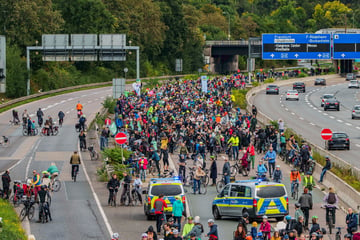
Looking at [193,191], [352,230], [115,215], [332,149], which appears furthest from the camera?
[332,149]

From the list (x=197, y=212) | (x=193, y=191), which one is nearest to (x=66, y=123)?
(x=193, y=191)

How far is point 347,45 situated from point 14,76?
3786 centimetres

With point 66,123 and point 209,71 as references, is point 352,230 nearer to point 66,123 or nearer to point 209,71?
point 66,123

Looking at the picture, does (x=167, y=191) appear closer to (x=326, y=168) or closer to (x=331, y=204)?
(x=331, y=204)

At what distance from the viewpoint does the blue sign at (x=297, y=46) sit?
3792 inches

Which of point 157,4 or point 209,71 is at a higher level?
point 157,4

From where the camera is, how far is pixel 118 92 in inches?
2721

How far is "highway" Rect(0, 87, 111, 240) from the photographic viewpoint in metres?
28.3

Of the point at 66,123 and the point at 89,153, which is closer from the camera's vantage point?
the point at 89,153

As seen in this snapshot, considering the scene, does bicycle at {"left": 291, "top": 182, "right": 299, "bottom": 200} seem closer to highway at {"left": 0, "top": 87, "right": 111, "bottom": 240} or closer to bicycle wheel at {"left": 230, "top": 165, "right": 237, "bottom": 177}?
bicycle wheel at {"left": 230, "top": 165, "right": 237, "bottom": 177}

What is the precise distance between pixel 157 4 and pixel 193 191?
10869cm

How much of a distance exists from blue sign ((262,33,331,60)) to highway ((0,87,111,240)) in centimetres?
2371

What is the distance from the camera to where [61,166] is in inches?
1763

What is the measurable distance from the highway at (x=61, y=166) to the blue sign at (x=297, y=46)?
77.8ft
